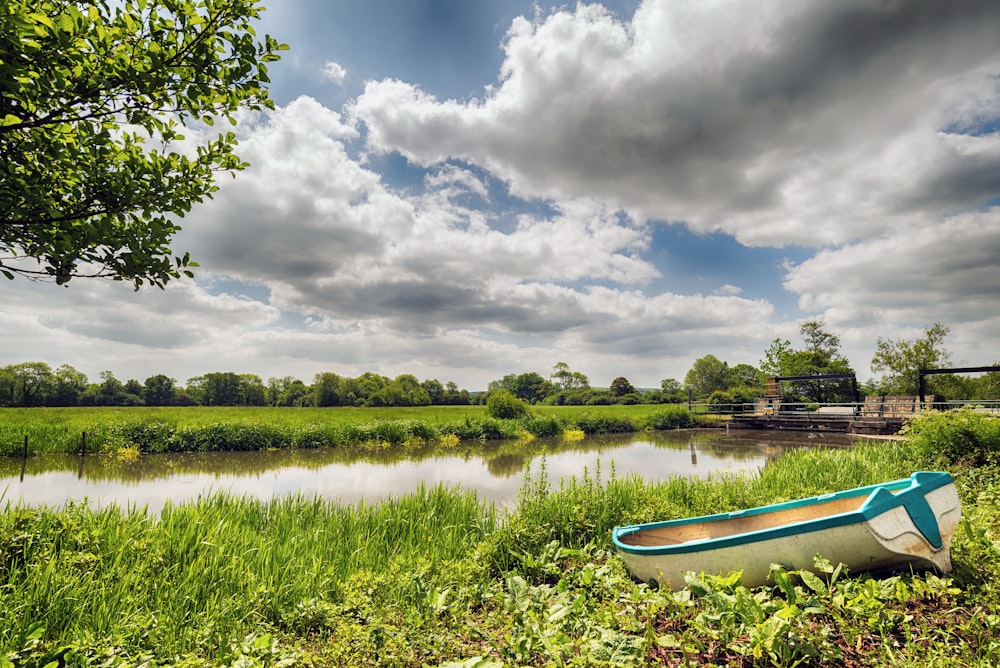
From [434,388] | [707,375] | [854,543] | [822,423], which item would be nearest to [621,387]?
[707,375]

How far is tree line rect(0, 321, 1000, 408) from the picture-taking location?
127 ft

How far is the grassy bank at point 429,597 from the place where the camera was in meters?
2.85

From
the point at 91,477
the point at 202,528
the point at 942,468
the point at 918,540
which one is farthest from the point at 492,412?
the point at 918,540

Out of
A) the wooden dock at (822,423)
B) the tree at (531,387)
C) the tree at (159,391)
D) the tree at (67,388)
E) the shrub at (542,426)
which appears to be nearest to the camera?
the wooden dock at (822,423)

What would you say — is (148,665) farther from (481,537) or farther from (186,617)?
(481,537)

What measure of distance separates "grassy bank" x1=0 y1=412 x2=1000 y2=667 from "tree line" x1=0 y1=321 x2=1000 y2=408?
24548 millimetres

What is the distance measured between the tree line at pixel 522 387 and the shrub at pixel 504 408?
6.39ft

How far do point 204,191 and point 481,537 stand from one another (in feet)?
18.0

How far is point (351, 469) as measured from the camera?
48.6ft

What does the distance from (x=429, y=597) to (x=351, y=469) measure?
12.4m

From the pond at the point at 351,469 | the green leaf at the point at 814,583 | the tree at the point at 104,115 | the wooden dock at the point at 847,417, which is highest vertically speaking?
the tree at the point at 104,115

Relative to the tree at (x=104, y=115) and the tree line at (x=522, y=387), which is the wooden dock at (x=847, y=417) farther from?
the tree at (x=104, y=115)

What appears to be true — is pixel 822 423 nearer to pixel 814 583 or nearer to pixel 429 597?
pixel 814 583

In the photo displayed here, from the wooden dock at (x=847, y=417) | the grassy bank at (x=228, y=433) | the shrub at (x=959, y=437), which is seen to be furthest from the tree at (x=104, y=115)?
the wooden dock at (x=847, y=417)
